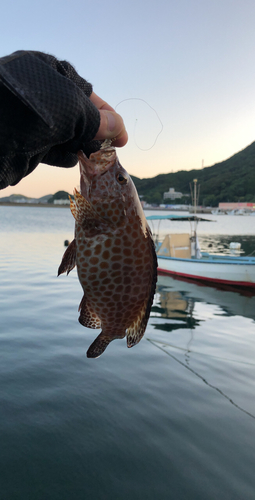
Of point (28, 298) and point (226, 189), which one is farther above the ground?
point (226, 189)

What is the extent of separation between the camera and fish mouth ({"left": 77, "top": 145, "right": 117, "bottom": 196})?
Result: 81.4 inches

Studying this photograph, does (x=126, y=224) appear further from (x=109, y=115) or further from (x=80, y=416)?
(x=80, y=416)

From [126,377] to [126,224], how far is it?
7.42 m

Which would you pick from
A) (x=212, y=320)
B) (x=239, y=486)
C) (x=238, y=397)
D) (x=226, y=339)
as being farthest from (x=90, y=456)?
(x=212, y=320)

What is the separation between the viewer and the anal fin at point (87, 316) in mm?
2080

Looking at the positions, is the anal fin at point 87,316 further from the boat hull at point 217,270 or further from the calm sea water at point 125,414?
the boat hull at point 217,270

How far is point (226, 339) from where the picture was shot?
12.4m

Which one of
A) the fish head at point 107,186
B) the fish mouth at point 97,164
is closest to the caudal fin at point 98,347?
the fish head at point 107,186

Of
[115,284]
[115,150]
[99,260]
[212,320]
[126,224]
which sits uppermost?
[115,150]

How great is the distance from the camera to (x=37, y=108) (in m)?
1.42

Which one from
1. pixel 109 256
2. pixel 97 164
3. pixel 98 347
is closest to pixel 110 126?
→ pixel 97 164

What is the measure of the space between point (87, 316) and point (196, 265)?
2074cm

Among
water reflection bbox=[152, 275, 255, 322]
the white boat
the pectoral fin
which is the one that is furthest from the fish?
the white boat

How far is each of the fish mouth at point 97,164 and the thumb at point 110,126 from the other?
0.56 feet
